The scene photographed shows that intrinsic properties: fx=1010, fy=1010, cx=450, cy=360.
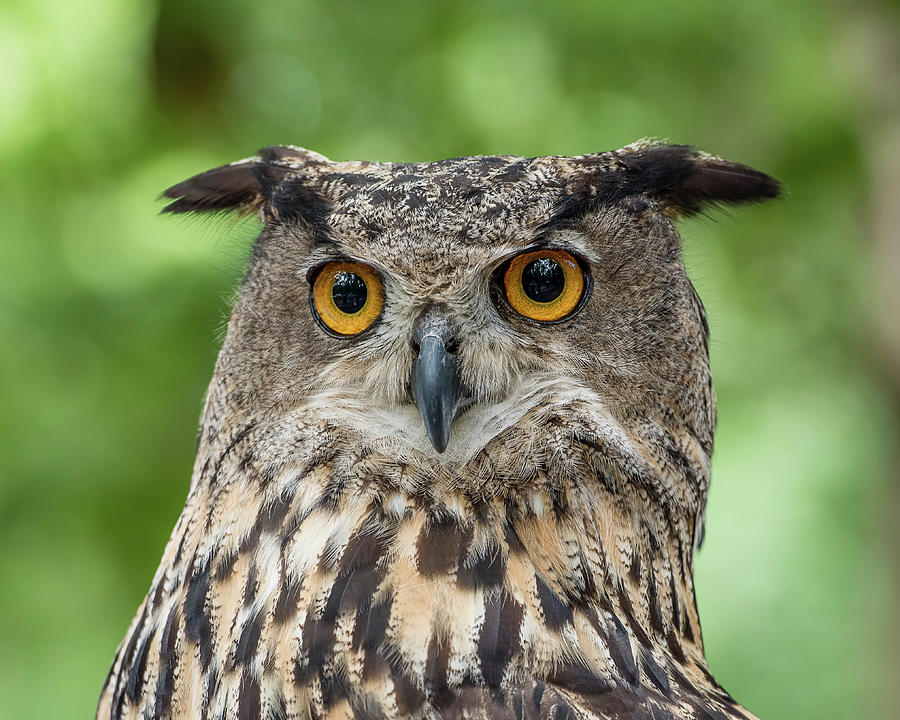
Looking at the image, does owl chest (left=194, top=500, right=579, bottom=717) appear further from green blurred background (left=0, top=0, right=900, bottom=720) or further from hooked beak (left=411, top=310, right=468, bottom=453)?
green blurred background (left=0, top=0, right=900, bottom=720)

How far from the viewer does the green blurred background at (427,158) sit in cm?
360

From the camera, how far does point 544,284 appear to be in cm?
152

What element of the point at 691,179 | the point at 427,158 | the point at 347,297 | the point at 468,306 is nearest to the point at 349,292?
the point at 347,297

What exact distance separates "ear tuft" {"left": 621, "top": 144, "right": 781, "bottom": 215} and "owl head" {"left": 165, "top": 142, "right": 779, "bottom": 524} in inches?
0.4

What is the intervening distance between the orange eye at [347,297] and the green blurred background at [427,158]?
6.06 feet

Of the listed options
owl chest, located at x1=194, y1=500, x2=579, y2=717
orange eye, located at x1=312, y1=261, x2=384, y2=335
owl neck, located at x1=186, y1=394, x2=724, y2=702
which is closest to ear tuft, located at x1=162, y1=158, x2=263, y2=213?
orange eye, located at x1=312, y1=261, x2=384, y2=335

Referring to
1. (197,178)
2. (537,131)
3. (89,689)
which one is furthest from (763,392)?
(197,178)

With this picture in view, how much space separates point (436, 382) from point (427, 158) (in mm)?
2613

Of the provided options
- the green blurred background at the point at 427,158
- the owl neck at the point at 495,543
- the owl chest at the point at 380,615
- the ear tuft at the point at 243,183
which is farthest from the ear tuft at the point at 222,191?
the green blurred background at the point at 427,158

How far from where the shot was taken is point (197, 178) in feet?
5.78

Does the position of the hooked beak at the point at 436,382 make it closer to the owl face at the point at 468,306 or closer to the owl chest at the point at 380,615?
the owl face at the point at 468,306

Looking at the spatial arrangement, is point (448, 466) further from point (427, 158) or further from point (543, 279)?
point (427, 158)

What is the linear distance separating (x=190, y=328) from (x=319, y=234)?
2374mm

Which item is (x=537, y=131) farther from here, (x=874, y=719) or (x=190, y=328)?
(x=874, y=719)
